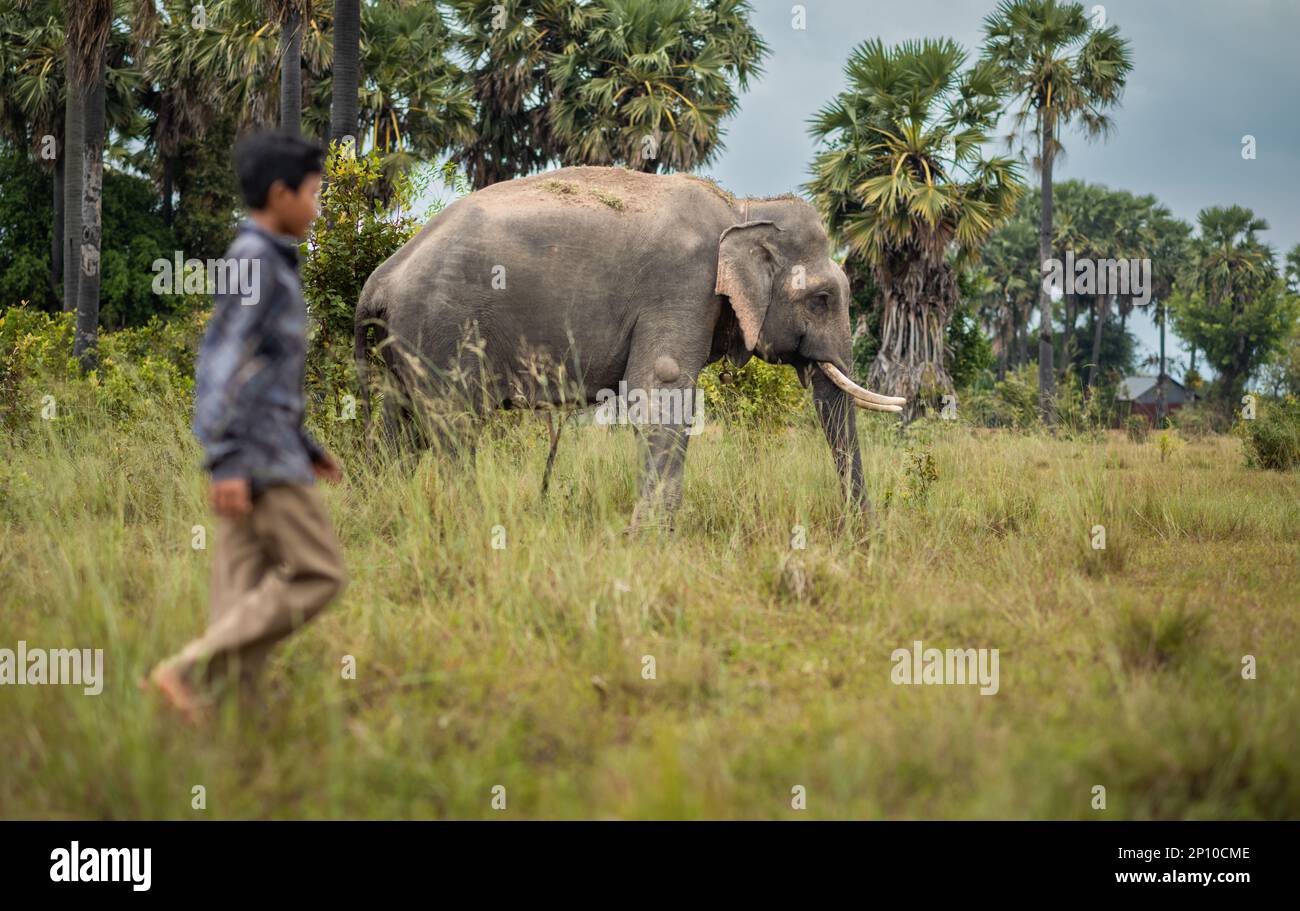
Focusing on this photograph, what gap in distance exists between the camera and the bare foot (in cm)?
305

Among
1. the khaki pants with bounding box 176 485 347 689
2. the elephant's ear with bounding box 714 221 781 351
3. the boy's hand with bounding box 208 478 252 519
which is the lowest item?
the khaki pants with bounding box 176 485 347 689

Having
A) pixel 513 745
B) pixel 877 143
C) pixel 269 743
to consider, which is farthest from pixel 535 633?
pixel 877 143

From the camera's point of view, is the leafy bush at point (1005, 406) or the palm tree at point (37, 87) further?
the palm tree at point (37, 87)

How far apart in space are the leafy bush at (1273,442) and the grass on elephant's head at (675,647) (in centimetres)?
504

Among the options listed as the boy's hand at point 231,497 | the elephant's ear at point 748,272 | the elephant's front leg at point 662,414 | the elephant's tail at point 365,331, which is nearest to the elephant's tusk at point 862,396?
the elephant's ear at point 748,272

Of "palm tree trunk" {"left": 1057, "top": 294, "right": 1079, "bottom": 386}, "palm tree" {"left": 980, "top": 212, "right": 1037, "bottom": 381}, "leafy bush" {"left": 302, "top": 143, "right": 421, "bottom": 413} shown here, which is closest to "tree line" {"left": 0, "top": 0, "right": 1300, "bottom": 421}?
"leafy bush" {"left": 302, "top": 143, "right": 421, "bottom": 413}

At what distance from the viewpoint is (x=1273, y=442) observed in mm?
12086

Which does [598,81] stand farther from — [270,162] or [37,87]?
[270,162]

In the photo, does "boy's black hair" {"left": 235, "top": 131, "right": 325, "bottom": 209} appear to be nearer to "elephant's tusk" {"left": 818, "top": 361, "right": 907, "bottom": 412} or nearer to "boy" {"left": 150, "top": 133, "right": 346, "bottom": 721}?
"boy" {"left": 150, "top": 133, "right": 346, "bottom": 721}

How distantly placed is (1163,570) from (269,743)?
533cm

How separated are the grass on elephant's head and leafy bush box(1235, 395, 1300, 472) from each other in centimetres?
504

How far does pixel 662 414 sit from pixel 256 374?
3782 mm

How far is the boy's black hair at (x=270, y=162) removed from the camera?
3.19 meters

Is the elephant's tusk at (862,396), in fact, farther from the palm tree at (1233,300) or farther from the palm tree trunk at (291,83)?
the palm tree at (1233,300)
